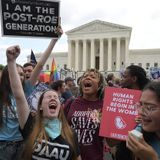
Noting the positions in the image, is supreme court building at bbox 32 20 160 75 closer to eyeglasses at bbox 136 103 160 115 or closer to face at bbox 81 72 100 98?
face at bbox 81 72 100 98

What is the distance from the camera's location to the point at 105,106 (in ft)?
12.4

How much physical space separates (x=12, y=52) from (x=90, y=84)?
1.10 metres

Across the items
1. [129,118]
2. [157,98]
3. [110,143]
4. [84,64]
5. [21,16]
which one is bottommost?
[84,64]

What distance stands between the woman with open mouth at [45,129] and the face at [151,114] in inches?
45.9

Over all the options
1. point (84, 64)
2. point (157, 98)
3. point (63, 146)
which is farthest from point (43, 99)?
point (84, 64)

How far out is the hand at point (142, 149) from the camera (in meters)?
1.88

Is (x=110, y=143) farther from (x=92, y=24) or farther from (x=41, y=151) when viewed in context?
(x=92, y=24)

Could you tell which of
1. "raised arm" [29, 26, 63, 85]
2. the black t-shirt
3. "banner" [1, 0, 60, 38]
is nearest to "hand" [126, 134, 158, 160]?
the black t-shirt

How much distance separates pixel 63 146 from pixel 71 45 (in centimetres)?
8258

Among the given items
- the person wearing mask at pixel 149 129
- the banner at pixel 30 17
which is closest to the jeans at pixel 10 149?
the banner at pixel 30 17

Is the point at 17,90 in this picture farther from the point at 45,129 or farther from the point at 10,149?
the point at 10,149

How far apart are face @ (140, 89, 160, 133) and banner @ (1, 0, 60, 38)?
2675 millimetres

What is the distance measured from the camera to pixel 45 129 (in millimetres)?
3121

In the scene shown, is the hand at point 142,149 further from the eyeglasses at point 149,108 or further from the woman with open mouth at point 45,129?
the woman with open mouth at point 45,129
